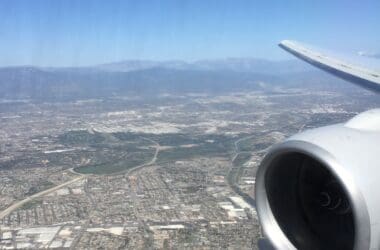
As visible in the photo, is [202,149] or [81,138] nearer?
[202,149]

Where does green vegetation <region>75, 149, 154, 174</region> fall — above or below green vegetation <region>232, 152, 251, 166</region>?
below

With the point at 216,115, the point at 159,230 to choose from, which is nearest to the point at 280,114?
the point at 216,115

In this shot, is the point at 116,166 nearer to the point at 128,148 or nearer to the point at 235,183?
the point at 128,148

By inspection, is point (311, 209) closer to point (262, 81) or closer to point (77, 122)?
point (77, 122)

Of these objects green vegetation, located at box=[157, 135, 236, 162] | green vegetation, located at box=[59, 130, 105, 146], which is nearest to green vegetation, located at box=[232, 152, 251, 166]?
green vegetation, located at box=[157, 135, 236, 162]

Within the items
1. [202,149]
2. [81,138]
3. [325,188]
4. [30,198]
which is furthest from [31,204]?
[325,188]

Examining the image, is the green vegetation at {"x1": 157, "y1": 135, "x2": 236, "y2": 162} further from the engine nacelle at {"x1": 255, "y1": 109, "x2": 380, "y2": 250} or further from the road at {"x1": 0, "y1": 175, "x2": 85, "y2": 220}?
the engine nacelle at {"x1": 255, "y1": 109, "x2": 380, "y2": 250}

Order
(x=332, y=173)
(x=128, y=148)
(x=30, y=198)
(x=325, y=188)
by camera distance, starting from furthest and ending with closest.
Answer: (x=128, y=148) → (x=30, y=198) → (x=325, y=188) → (x=332, y=173)

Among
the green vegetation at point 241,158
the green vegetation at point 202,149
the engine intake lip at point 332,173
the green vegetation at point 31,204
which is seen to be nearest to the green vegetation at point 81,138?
the green vegetation at point 202,149

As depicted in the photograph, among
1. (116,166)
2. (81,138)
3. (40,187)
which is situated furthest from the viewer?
(81,138)
